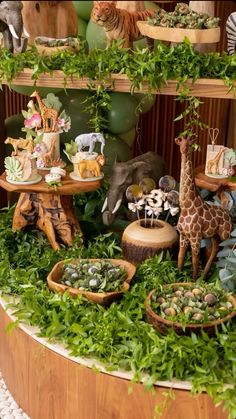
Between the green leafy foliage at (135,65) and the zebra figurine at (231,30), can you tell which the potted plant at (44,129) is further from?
the zebra figurine at (231,30)

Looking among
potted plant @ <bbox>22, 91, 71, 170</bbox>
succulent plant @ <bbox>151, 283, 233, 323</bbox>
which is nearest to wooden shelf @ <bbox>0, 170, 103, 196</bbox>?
potted plant @ <bbox>22, 91, 71, 170</bbox>

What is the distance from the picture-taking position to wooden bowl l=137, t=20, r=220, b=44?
164 cm

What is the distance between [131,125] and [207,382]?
1306mm

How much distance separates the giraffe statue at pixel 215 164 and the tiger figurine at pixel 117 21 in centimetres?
42

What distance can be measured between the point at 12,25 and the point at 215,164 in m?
0.78

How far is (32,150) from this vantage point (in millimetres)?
1943

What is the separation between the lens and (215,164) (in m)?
1.97

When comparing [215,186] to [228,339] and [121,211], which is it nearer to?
[121,211]

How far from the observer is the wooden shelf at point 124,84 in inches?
66.6

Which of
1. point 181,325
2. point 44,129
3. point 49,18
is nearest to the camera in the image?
point 181,325

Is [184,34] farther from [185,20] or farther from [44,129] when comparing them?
[44,129]

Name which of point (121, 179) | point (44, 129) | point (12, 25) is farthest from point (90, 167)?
point (12, 25)

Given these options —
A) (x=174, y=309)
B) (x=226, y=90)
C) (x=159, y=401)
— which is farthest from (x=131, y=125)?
(x=159, y=401)

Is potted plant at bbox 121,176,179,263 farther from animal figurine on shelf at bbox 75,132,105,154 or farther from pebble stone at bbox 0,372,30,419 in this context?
pebble stone at bbox 0,372,30,419
